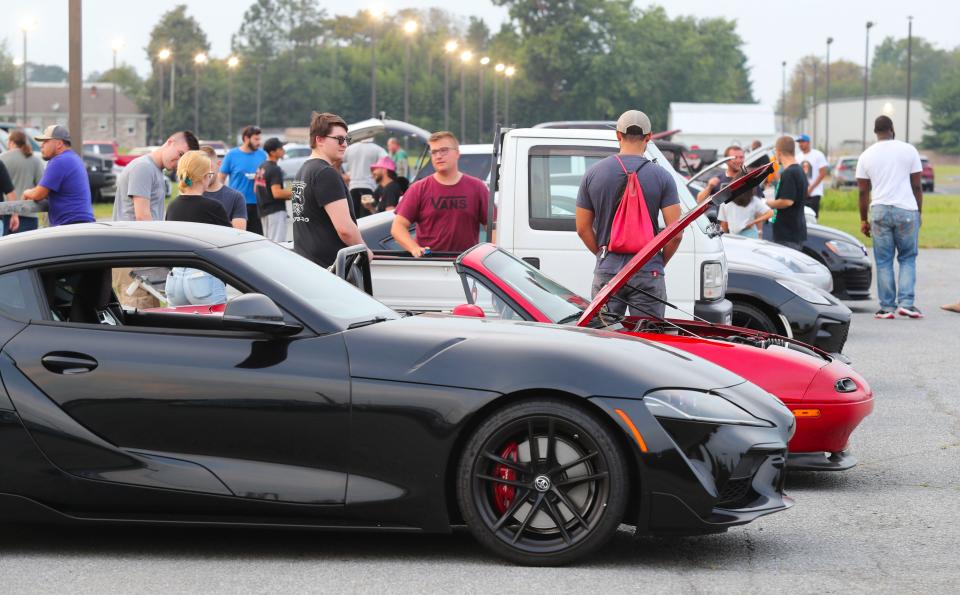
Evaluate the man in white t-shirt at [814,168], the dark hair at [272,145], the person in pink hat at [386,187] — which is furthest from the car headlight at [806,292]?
the man in white t-shirt at [814,168]

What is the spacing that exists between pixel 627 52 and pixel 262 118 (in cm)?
3726

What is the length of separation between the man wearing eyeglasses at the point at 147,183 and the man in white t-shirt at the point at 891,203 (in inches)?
280


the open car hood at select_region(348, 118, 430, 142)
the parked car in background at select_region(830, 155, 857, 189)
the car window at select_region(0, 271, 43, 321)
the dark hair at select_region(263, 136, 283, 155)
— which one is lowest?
the car window at select_region(0, 271, 43, 321)

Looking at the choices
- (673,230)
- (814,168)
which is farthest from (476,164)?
(814,168)

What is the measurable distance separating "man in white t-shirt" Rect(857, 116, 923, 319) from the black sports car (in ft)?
32.8

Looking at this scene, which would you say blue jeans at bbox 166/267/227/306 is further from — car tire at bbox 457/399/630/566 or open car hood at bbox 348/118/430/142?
open car hood at bbox 348/118/430/142

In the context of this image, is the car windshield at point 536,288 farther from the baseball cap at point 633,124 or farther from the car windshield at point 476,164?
the car windshield at point 476,164

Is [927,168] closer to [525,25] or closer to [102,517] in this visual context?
[102,517]

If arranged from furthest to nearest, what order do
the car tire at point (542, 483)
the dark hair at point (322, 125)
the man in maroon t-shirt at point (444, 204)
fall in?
the man in maroon t-shirt at point (444, 204)
the dark hair at point (322, 125)
the car tire at point (542, 483)

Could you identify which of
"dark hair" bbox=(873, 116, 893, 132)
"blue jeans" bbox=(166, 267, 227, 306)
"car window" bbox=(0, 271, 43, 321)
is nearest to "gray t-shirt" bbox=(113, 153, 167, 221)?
"blue jeans" bbox=(166, 267, 227, 306)

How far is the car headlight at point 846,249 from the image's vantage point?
599 inches

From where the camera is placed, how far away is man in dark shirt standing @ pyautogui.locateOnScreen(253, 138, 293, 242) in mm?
15898

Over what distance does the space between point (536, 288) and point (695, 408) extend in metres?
2.07

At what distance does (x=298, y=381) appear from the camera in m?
5.07
